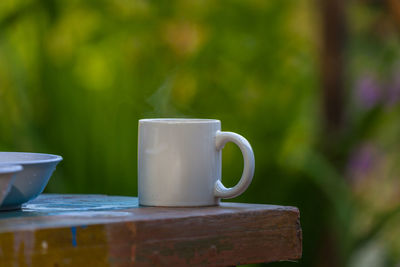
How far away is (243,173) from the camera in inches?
38.7

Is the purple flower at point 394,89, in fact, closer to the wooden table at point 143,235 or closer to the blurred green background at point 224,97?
the blurred green background at point 224,97

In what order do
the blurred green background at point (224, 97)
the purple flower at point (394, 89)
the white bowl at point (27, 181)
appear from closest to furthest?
the white bowl at point (27, 181)
the blurred green background at point (224, 97)
the purple flower at point (394, 89)

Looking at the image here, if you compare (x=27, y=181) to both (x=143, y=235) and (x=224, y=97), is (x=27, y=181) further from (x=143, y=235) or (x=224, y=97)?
(x=224, y=97)

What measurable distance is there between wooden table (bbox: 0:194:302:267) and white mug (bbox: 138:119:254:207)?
0.08ft

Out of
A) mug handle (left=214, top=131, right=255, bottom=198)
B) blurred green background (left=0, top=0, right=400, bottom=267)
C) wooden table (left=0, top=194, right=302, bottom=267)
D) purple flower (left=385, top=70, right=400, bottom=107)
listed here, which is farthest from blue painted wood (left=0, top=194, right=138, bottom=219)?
purple flower (left=385, top=70, right=400, bottom=107)

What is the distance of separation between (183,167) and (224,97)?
1.59m

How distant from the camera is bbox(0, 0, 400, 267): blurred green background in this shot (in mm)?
2066

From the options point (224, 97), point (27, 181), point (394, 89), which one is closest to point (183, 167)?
point (27, 181)

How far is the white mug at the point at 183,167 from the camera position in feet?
3.16

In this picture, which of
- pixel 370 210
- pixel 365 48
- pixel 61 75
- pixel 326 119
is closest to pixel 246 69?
pixel 326 119

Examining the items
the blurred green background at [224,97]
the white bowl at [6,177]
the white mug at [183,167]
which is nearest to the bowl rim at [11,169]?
the white bowl at [6,177]

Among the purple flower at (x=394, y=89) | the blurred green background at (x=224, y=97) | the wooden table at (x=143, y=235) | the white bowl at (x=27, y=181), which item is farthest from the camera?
the purple flower at (x=394, y=89)

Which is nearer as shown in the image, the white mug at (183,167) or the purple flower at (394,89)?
the white mug at (183,167)

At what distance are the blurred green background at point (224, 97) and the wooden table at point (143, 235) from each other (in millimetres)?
1051
